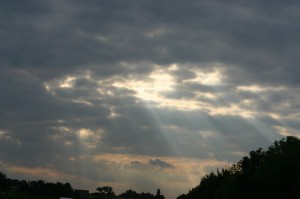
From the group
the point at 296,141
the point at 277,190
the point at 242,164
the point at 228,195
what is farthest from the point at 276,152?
the point at 228,195

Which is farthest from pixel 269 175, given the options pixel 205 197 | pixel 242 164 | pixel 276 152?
pixel 205 197

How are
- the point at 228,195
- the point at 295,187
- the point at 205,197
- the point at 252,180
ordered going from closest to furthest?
the point at 295,187, the point at 252,180, the point at 228,195, the point at 205,197

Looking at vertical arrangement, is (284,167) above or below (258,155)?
below

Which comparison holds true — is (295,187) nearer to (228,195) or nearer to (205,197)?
(228,195)

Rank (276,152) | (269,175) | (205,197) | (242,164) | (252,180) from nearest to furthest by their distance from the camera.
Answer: (269,175) < (276,152) < (252,180) < (242,164) < (205,197)

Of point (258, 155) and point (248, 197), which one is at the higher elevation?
point (258, 155)

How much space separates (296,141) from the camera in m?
69.8

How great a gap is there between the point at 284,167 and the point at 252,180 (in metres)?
22.1

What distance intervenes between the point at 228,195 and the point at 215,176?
61.7 meters

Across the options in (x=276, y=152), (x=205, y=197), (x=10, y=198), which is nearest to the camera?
(x=276, y=152)

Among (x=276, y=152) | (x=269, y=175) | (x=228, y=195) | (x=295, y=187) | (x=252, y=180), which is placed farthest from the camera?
(x=228, y=195)

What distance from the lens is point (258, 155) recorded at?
299 feet

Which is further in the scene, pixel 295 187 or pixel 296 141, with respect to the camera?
pixel 296 141

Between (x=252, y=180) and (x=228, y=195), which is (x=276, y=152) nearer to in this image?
(x=252, y=180)
